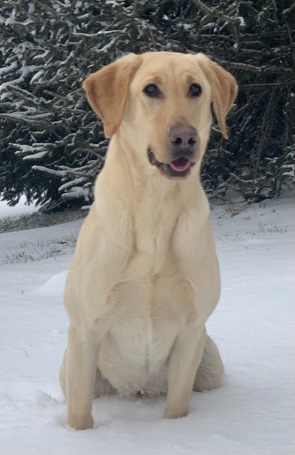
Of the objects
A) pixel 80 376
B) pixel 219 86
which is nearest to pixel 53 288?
pixel 80 376

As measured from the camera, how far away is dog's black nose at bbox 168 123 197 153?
8.19ft

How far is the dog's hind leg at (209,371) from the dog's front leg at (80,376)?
65cm

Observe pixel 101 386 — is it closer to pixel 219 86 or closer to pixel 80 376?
pixel 80 376

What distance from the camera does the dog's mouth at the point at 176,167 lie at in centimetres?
260

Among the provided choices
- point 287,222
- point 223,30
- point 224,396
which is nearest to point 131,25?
point 223,30

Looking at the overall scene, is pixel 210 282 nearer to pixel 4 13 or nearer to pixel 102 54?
pixel 102 54

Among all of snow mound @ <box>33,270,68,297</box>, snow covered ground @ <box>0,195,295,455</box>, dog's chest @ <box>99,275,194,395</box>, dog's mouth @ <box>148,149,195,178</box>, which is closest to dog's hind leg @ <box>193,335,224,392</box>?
snow covered ground @ <box>0,195,295,455</box>

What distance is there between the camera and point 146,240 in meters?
2.73

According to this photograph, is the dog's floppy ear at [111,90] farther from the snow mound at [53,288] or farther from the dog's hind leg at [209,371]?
the snow mound at [53,288]

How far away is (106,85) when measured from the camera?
2.83 meters

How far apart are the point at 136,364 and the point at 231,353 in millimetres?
1004

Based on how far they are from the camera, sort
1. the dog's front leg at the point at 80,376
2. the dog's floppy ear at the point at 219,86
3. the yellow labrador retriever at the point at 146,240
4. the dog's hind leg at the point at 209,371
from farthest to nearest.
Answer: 1. the dog's hind leg at the point at 209,371
2. the dog's floppy ear at the point at 219,86
3. the dog's front leg at the point at 80,376
4. the yellow labrador retriever at the point at 146,240

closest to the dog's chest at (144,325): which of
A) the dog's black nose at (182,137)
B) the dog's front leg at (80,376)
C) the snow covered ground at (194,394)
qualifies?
the dog's front leg at (80,376)

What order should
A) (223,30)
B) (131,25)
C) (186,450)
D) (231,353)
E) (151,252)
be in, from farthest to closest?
(223,30) → (131,25) → (231,353) → (151,252) → (186,450)
